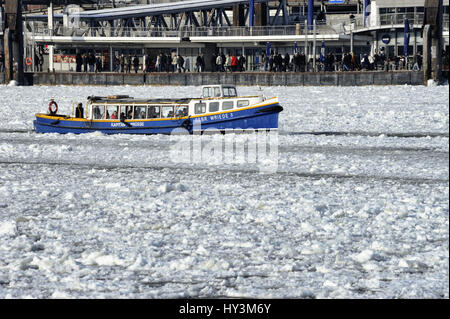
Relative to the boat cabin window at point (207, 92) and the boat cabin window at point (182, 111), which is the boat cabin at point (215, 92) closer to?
the boat cabin window at point (207, 92)

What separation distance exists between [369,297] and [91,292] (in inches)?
109

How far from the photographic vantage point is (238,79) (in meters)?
47.5

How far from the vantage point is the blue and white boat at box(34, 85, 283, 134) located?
24984 millimetres

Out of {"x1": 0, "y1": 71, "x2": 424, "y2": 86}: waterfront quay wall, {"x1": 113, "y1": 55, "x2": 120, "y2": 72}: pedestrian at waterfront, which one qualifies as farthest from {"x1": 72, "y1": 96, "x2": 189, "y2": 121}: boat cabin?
{"x1": 113, "y1": 55, "x2": 120, "y2": 72}: pedestrian at waterfront

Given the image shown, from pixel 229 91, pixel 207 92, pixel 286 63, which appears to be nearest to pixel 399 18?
pixel 286 63

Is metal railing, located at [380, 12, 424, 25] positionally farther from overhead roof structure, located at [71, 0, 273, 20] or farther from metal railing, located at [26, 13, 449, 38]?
overhead roof structure, located at [71, 0, 273, 20]

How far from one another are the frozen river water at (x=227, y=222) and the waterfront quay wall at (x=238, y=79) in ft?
70.0

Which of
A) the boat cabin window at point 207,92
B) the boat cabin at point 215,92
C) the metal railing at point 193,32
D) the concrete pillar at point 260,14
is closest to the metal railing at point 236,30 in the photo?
the metal railing at point 193,32

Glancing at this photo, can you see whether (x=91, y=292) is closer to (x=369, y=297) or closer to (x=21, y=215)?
(x=369, y=297)

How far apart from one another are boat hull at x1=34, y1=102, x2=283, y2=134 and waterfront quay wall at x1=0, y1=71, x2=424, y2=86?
2037 cm

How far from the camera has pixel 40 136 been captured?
1011 inches

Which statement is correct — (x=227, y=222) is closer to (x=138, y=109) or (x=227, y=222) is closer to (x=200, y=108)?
(x=200, y=108)

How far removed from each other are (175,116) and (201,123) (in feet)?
2.99

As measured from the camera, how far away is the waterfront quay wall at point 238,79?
4362 cm
